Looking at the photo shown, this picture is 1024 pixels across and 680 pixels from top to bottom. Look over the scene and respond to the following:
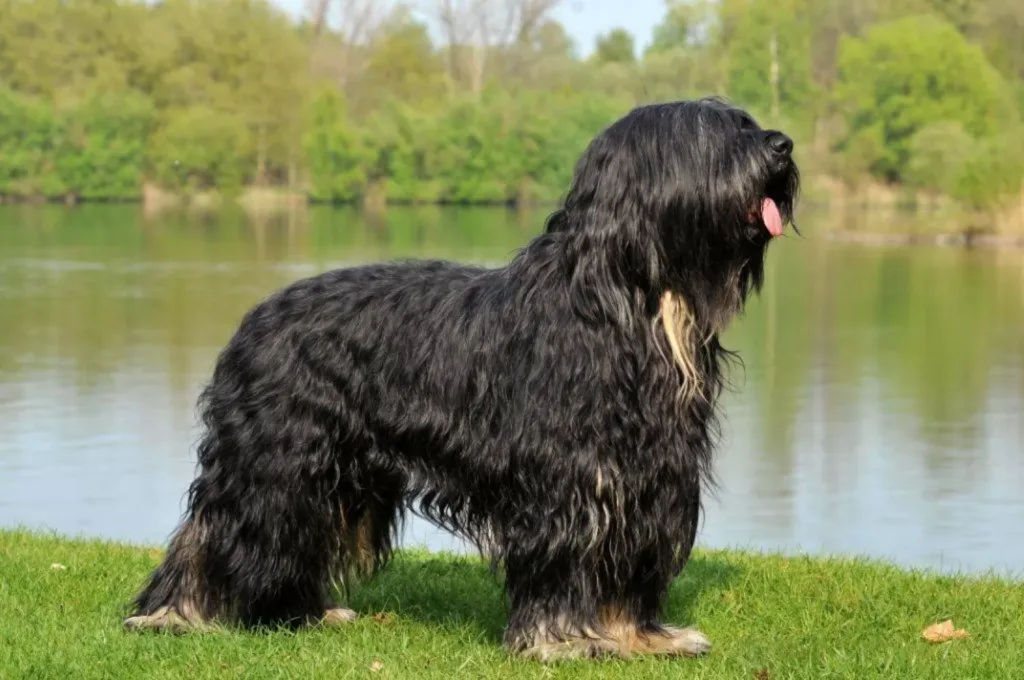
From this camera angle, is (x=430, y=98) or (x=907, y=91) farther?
(x=430, y=98)

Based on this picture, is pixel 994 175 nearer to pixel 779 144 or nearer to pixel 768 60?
pixel 779 144

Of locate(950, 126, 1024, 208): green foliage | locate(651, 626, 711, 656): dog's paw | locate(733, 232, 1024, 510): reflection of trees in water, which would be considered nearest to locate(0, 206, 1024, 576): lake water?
locate(733, 232, 1024, 510): reflection of trees in water

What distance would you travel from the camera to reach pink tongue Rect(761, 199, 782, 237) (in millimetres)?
4973

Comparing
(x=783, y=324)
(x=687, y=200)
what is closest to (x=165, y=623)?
(x=687, y=200)

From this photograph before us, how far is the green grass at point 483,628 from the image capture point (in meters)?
5.40

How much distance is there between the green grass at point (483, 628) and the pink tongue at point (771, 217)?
60.5 inches

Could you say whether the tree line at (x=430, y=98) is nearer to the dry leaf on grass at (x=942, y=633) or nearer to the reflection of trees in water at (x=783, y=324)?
the reflection of trees in water at (x=783, y=324)

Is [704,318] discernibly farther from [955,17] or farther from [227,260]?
[955,17]

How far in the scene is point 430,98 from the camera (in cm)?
8075

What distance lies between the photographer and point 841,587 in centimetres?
672

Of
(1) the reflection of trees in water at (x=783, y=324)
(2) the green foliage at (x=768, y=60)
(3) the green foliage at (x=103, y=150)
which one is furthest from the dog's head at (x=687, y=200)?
(2) the green foliage at (x=768, y=60)

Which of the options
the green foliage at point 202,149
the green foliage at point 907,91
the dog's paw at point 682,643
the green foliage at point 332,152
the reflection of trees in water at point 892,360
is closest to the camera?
the dog's paw at point 682,643

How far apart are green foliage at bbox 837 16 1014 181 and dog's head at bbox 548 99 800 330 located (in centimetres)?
6588

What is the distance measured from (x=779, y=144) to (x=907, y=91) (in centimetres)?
7026
